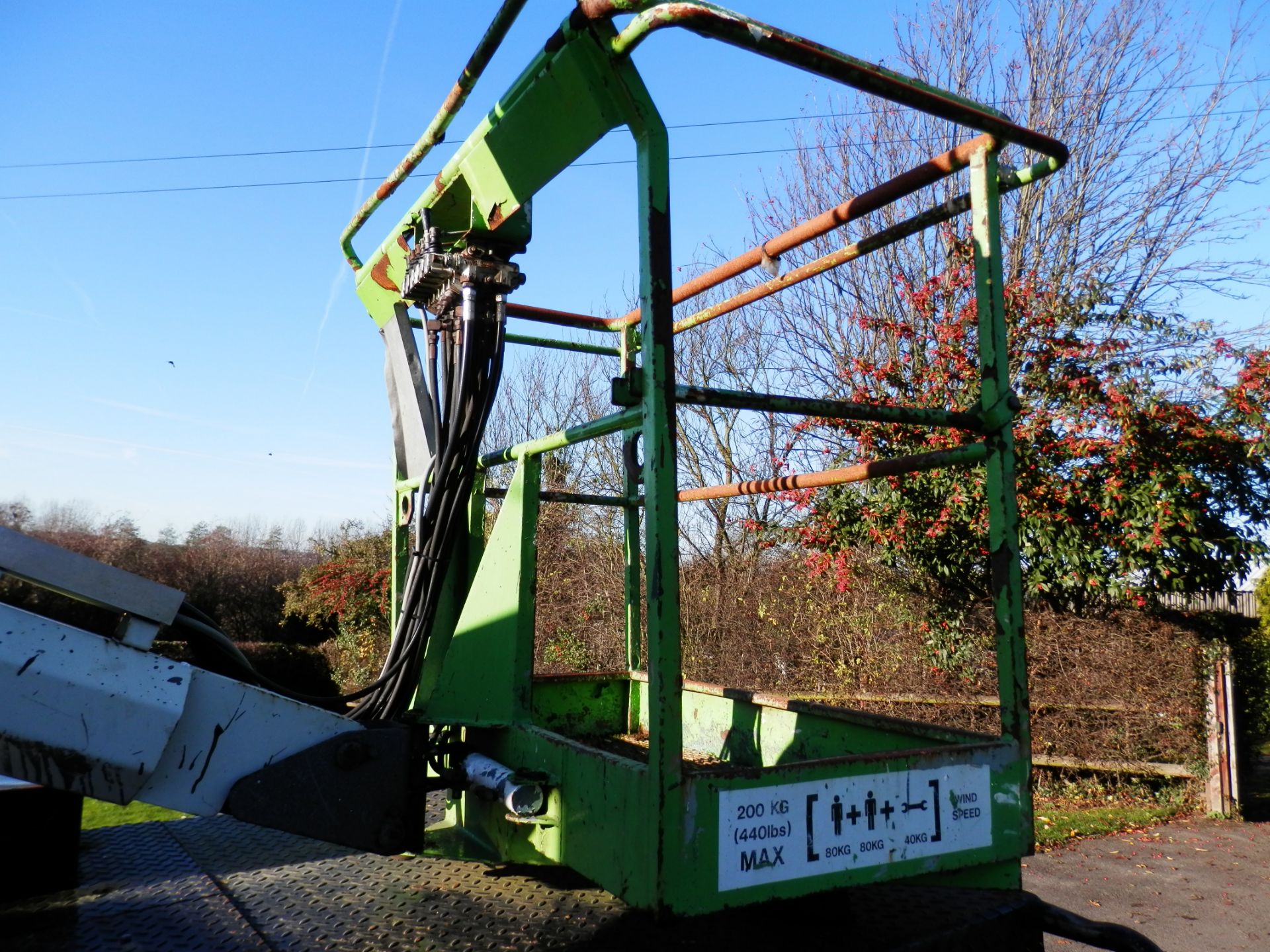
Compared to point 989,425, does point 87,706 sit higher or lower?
lower

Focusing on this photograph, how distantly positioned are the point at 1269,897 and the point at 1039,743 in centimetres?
199

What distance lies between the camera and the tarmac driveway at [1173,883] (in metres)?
4.33

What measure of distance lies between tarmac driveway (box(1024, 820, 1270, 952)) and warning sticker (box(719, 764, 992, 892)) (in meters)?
2.81

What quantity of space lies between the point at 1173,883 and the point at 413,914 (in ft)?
16.3

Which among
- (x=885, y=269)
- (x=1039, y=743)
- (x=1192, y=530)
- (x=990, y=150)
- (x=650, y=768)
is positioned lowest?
(x=1039, y=743)

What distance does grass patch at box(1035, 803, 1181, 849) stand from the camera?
588cm

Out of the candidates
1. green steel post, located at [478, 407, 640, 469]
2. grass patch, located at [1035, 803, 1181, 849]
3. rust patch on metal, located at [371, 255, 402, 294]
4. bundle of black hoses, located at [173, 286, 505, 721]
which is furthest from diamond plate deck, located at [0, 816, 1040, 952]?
grass patch, located at [1035, 803, 1181, 849]

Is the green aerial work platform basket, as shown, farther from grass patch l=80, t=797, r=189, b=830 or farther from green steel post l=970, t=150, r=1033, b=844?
grass patch l=80, t=797, r=189, b=830

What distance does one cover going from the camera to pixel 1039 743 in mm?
6777

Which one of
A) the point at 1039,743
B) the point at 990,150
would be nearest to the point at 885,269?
the point at 1039,743

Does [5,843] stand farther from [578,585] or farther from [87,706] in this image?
[578,585]

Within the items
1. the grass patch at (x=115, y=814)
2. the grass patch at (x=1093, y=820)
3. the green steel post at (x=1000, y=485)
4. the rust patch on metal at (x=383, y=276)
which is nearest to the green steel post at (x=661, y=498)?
the green steel post at (x=1000, y=485)

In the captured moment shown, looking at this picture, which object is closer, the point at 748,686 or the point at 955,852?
the point at 955,852

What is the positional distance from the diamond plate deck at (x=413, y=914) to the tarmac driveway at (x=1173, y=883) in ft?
8.65
